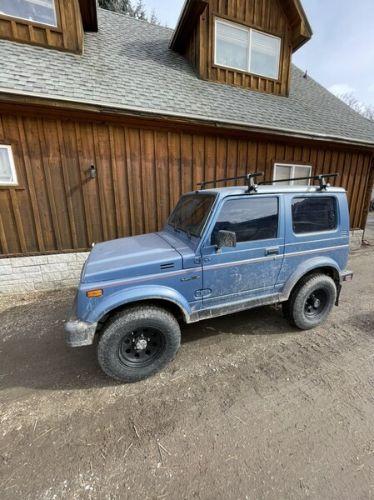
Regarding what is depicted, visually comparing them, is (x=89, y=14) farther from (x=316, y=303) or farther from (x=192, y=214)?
(x=316, y=303)

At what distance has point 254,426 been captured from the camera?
2.03 m

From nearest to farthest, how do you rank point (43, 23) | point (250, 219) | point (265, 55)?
point (250, 219) → point (43, 23) → point (265, 55)

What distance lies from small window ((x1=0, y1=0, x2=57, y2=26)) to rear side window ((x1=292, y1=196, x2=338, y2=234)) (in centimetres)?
652

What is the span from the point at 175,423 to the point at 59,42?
7.41 meters

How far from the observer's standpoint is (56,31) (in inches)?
199

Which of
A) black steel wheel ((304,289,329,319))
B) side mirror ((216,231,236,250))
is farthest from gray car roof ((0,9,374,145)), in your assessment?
black steel wheel ((304,289,329,319))

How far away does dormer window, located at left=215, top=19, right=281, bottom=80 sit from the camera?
20.8ft

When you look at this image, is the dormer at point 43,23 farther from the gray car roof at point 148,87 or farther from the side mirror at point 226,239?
the side mirror at point 226,239

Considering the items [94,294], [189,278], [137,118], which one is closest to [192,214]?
[189,278]

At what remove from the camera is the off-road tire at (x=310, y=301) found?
126 inches

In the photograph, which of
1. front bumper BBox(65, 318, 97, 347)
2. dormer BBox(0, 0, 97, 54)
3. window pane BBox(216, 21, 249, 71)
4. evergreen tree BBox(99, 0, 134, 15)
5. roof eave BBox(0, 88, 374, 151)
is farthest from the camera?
evergreen tree BBox(99, 0, 134, 15)

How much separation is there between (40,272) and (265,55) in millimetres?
8461

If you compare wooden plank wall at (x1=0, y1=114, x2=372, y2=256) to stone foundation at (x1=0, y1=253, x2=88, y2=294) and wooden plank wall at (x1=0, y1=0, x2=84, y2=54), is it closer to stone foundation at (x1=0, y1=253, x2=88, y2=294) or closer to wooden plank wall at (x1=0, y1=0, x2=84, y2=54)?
stone foundation at (x1=0, y1=253, x2=88, y2=294)

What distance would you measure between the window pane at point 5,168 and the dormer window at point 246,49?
585cm
